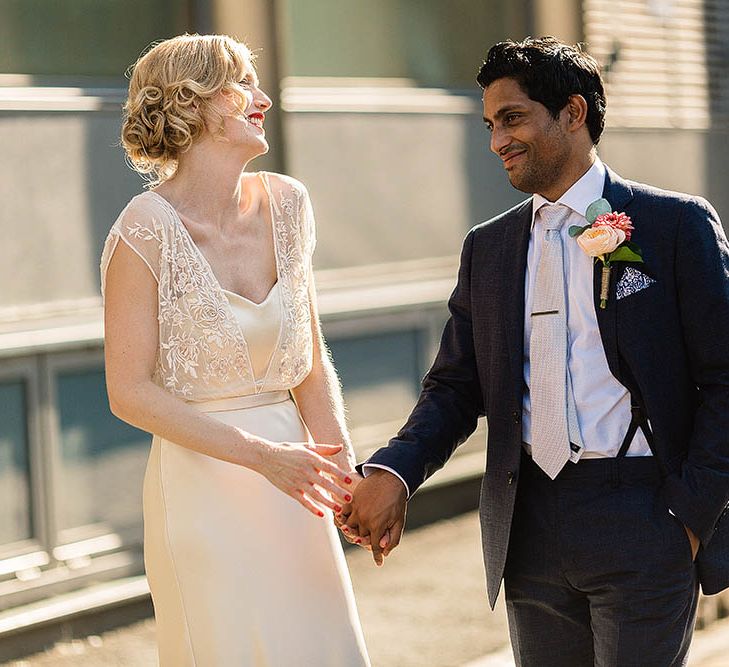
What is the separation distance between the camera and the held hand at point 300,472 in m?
3.14

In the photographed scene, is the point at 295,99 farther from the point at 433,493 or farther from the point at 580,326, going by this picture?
the point at 580,326

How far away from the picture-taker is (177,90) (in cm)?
325

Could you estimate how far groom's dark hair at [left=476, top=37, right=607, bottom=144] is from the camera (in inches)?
121

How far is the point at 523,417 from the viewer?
3176mm

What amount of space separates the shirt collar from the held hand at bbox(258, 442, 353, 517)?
32.7 inches

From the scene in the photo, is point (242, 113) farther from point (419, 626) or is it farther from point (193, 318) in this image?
point (419, 626)

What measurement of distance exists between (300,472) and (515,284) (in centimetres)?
68

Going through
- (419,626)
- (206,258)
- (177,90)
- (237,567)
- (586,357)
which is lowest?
(419,626)

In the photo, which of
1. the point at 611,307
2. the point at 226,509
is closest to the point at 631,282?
the point at 611,307

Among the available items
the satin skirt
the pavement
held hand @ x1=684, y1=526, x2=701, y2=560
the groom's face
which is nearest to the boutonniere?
the groom's face

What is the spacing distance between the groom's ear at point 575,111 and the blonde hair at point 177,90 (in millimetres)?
816

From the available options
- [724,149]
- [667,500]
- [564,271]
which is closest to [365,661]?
[667,500]

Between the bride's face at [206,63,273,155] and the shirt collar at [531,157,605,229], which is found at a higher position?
the bride's face at [206,63,273,155]

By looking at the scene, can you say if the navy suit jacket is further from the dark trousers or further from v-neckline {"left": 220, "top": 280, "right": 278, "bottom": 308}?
v-neckline {"left": 220, "top": 280, "right": 278, "bottom": 308}
